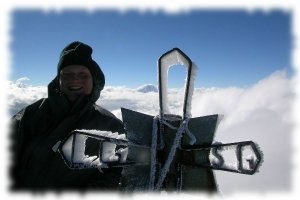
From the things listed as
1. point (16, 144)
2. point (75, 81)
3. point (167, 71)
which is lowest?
point (16, 144)

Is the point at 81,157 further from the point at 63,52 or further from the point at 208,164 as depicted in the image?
the point at 63,52

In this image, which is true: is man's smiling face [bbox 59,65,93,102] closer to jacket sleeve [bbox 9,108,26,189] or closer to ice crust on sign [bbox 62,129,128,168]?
jacket sleeve [bbox 9,108,26,189]

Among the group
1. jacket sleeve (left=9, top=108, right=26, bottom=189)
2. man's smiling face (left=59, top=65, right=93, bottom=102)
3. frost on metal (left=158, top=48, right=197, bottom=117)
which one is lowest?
jacket sleeve (left=9, top=108, right=26, bottom=189)

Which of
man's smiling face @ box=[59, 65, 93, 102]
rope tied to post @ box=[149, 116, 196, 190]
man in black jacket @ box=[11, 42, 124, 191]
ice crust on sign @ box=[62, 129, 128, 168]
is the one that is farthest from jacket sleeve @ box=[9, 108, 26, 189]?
rope tied to post @ box=[149, 116, 196, 190]

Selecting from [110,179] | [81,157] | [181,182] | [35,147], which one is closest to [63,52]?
[35,147]

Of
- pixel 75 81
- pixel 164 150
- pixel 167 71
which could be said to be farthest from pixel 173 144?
pixel 75 81

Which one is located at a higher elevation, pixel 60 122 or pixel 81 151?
pixel 60 122

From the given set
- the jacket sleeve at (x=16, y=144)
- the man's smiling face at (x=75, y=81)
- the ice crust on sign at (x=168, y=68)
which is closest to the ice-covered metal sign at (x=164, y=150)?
the ice crust on sign at (x=168, y=68)

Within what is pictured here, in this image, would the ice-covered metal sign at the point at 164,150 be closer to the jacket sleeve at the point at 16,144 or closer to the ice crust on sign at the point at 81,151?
the ice crust on sign at the point at 81,151

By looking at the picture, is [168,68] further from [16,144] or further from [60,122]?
[16,144]
